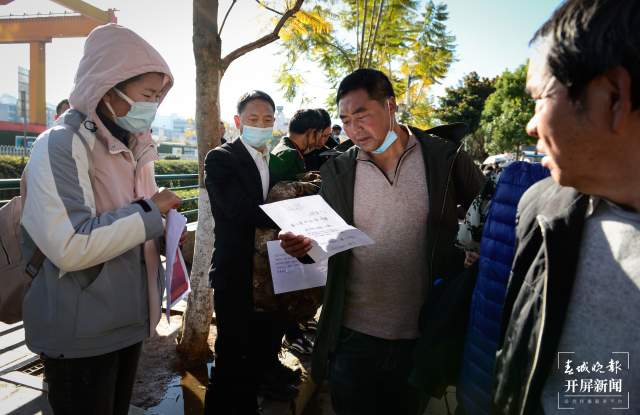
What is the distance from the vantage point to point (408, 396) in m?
2.05

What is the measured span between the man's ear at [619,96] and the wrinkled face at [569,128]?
15 mm

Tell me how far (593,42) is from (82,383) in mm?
1933

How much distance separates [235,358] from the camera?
255cm

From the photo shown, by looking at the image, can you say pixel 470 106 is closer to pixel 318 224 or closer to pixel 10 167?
pixel 10 167

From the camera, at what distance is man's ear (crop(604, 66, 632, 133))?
0.80 metres

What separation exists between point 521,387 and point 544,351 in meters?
0.13

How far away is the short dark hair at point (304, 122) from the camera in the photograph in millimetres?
3588

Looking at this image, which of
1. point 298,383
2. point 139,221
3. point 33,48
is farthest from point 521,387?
point 33,48

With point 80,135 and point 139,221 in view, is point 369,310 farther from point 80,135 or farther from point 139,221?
point 80,135

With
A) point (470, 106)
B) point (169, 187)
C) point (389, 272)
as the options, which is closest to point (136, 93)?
point (389, 272)

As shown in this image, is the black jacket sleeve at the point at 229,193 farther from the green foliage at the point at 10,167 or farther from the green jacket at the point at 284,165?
the green foliage at the point at 10,167

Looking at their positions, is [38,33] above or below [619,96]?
above

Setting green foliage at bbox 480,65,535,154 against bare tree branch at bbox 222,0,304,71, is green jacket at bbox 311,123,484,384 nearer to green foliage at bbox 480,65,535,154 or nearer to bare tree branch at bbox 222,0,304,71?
bare tree branch at bbox 222,0,304,71

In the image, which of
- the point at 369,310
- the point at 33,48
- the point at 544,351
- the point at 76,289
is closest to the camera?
the point at 544,351
